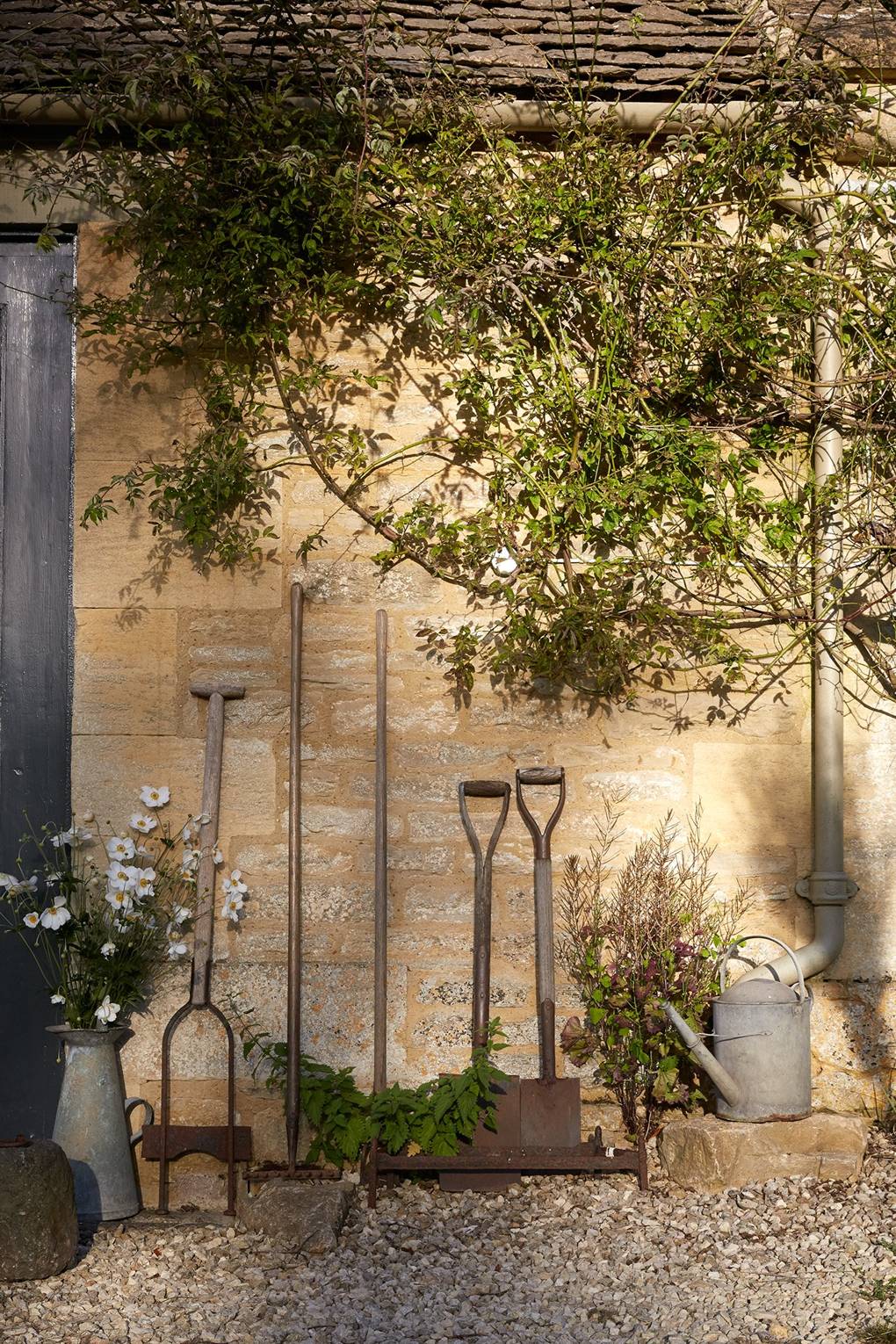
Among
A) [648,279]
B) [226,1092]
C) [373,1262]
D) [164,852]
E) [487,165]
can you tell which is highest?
[487,165]

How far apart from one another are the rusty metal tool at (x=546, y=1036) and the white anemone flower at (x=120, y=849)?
47.4 inches

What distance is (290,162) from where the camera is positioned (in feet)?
12.7

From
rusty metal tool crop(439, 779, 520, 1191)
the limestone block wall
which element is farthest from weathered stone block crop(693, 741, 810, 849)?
rusty metal tool crop(439, 779, 520, 1191)

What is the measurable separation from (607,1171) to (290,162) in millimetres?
3161

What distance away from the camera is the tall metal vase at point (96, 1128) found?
369 cm

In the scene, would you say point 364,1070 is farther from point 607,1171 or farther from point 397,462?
point 397,462

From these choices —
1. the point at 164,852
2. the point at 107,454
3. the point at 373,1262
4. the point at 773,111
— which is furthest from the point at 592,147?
the point at 373,1262

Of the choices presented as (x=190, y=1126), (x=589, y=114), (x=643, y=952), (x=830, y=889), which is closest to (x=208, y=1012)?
(x=190, y=1126)

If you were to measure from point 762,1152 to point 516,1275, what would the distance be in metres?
0.89

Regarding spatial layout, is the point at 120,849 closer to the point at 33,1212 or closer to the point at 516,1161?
the point at 33,1212

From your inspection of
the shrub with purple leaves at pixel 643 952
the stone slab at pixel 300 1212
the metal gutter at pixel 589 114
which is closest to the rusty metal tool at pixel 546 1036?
the shrub with purple leaves at pixel 643 952

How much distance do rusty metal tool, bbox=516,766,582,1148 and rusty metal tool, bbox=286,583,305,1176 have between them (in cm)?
69

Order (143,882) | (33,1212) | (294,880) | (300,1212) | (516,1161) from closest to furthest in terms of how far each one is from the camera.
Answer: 1. (33,1212)
2. (300,1212)
3. (516,1161)
4. (143,882)
5. (294,880)

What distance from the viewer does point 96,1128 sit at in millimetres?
3748
